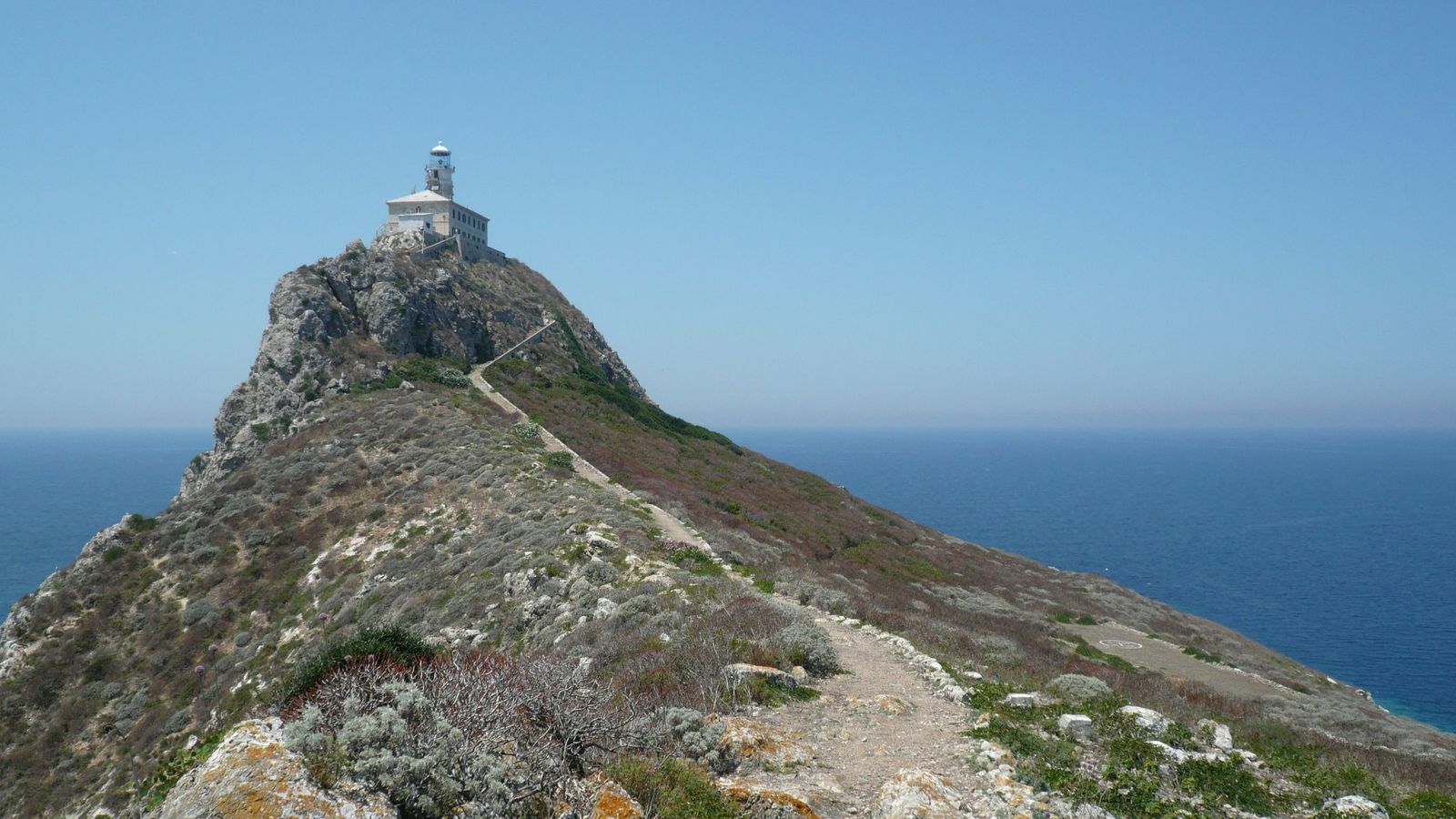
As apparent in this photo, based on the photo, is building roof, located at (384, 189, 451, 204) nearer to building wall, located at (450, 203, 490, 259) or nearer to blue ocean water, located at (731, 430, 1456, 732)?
building wall, located at (450, 203, 490, 259)

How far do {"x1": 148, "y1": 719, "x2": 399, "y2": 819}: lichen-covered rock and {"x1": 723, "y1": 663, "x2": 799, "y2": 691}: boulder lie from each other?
6638mm

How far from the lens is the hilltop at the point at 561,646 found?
22.5ft

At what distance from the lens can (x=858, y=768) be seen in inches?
343

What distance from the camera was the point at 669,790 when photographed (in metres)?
6.85

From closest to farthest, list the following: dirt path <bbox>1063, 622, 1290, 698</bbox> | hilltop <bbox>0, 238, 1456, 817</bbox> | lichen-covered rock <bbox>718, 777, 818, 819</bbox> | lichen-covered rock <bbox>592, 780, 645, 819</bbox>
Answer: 1. lichen-covered rock <bbox>592, 780, 645, 819</bbox>
2. hilltop <bbox>0, 238, 1456, 817</bbox>
3. lichen-covered rock <bbox>718, 777, 818, 819</bbox>
4. dirt path <bbox>1063, 622, 1290, 698</bbox>

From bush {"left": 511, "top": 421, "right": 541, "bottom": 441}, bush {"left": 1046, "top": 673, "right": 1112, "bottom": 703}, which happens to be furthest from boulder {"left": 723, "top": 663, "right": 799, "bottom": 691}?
bush {"left": 511, "top": 421, "right": 541, "bottom": 441}

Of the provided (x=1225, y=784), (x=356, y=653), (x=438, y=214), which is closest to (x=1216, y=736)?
(x=1225, y=784)

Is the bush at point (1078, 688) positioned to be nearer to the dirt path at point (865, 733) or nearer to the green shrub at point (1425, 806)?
the dirt path at point (865, 733)

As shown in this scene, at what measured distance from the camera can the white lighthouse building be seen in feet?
247

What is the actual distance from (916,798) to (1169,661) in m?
30.5

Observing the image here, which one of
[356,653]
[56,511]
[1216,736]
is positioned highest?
[356,653]

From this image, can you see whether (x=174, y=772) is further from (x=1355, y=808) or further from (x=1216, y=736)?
(x=1216, y=736)

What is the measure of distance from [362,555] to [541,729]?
2543 cm

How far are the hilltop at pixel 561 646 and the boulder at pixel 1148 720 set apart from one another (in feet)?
0.14
